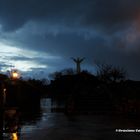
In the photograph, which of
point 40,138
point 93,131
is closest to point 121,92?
point 93,131

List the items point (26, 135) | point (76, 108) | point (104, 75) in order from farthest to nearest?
point (104, 75) → point (76, 108) → point (26, 135)

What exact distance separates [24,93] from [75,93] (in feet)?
19.1

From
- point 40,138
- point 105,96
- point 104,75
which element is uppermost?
point 104,75

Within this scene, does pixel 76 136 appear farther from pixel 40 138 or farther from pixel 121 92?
pixel 121 92

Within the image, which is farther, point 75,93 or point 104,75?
point 104,75

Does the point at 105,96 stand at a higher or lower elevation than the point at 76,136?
higher

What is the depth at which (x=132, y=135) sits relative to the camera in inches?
710

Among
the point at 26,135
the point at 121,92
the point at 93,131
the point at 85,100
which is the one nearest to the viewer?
the point at 26,135

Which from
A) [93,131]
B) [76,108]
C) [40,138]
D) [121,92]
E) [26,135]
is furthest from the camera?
[121,92]

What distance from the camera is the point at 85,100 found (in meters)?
41.4

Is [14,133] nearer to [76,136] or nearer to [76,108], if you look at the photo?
[76,136]

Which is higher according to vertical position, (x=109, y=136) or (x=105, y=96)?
(x=105, y=96)

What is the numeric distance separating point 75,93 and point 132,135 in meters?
25.8

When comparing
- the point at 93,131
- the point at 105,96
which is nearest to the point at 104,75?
the point at 105,96
